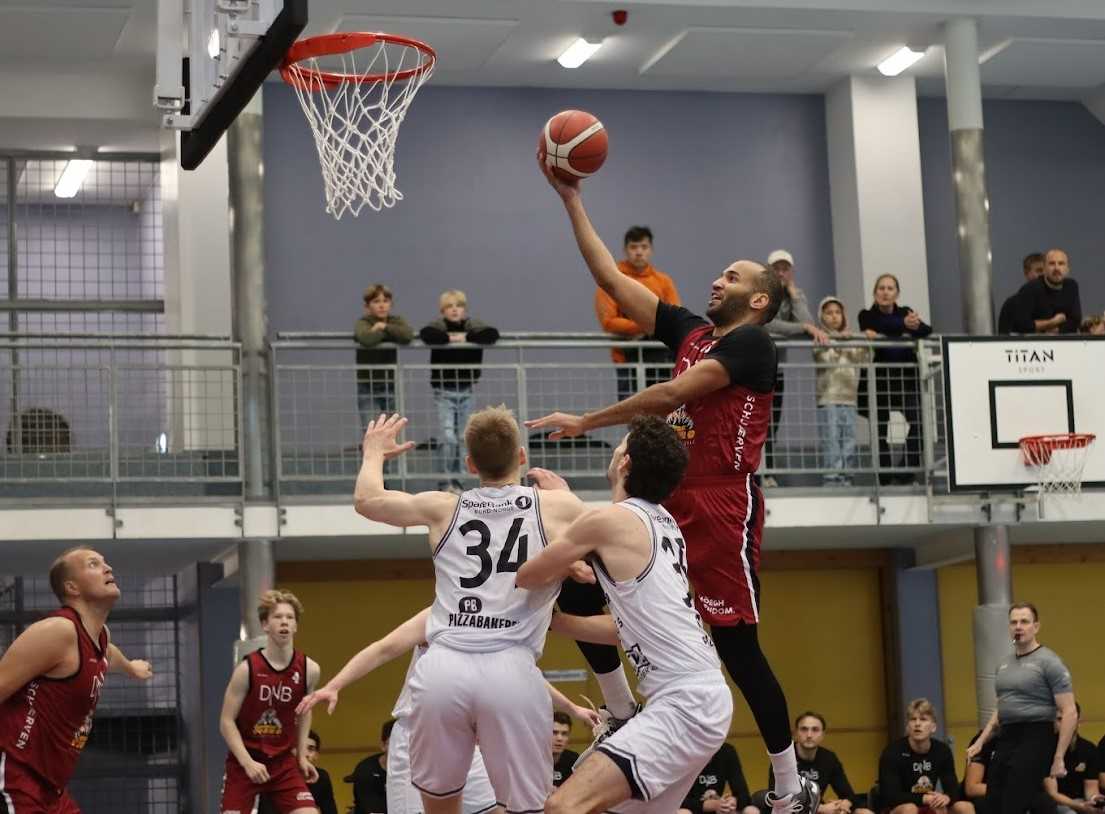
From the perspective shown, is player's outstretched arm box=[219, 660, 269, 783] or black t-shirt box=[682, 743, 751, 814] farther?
black t-shirt box=[682, 743, 751, 814]

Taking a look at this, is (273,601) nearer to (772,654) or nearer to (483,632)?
(483,632)

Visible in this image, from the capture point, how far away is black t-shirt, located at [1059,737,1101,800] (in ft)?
47.1

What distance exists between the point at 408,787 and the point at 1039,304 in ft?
29.4

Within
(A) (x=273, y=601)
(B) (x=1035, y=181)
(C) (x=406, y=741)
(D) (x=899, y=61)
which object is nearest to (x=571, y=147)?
(C) (x=406, y=741)

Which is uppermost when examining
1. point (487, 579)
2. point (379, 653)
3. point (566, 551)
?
point (566, 551)

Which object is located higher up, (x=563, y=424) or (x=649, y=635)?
(x=563, y=424)

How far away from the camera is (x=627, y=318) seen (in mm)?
12734

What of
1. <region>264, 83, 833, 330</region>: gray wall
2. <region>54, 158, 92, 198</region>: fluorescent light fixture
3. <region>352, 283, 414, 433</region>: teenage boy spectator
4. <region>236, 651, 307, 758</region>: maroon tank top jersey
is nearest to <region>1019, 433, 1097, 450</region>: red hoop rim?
<region>264, 83, 833, 330</region>: gray wall

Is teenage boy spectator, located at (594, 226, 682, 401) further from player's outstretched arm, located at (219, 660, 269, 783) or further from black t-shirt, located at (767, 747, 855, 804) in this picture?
player's outstretched arm, located at (219, 660, 269, 783)

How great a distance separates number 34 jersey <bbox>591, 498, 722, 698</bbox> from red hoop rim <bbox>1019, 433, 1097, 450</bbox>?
324 inches

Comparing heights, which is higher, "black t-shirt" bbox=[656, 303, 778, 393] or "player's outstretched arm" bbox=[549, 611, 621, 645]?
"black t-shirt" bbox=[656, 303, 778, 393]

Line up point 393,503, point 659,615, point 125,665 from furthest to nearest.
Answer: point 125,665 → point 393,503 → point 659,615

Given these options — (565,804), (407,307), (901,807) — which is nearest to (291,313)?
(407,307)

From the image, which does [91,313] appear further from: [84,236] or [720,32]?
[720,32]
